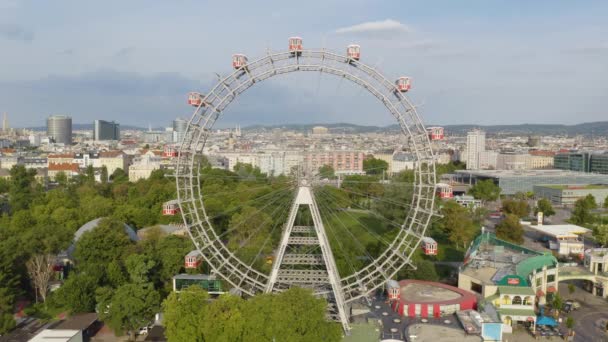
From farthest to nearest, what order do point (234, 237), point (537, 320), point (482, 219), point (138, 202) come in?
point (482, 219), point (138, 202), point (234, 237), point (537, 320)

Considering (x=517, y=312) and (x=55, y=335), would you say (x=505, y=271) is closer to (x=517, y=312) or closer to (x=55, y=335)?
(x=517, y=312)

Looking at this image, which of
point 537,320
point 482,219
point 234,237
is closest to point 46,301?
point 234,237

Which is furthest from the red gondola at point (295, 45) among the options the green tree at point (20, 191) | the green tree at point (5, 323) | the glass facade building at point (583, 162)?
the glass facade building at point (583, 162)

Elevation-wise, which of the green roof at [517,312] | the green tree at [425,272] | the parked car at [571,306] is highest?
the green tree at [425,272]

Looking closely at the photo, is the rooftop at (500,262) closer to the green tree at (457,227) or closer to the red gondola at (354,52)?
the green tree at (457,227)

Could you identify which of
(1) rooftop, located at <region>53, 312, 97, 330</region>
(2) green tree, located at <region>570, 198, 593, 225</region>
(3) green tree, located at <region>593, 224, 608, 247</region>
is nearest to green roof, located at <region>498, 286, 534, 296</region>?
(3) green tree, located at <region>593, 224, 608, 247</region>

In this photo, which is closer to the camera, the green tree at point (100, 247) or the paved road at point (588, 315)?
the paved road at point (588, 315)

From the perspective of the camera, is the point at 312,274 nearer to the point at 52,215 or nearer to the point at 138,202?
the point at 52,215
